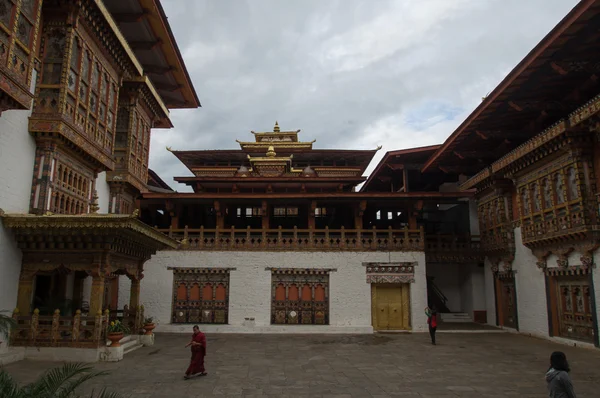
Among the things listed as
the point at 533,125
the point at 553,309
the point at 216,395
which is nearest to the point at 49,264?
the point at 216,395

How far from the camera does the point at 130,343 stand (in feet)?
46.2

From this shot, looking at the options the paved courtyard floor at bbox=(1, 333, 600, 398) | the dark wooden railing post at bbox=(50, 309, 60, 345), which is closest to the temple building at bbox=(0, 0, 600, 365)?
the dark wooden railing post at bbox=(50, 309, 60, 345)

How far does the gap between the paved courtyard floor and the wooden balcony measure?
502 centimetres

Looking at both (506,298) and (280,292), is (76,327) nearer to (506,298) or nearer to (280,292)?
(280,292)

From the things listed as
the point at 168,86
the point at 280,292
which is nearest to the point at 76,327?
the point at 280,292

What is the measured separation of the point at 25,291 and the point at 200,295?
324 inches

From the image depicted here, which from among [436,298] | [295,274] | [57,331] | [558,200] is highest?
[558,200]

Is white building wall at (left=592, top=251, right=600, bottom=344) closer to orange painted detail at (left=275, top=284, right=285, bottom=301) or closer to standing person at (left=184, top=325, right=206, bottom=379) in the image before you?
orange painted detail at (left=275, top=284, right=285, bottom=301)

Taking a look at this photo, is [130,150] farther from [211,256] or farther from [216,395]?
[216,395]

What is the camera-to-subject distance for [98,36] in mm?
14438

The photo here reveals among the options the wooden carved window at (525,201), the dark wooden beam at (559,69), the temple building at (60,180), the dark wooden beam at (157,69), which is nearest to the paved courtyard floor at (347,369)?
the temple building at (60,180)

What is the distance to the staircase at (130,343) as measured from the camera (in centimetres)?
1353

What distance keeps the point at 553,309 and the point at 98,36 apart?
19106 millimetres

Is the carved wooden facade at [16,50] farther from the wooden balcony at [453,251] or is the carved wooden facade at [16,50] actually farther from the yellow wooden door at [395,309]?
the wooden balcony at [453,251]
